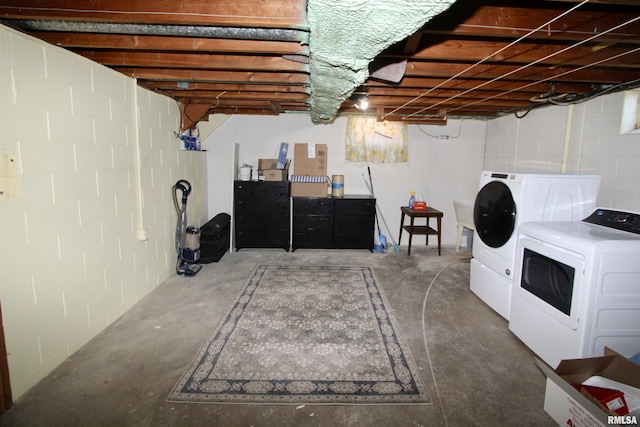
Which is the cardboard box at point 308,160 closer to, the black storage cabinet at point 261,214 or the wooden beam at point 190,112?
the black storage cabinet at point 261,214

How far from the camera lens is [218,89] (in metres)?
3.31

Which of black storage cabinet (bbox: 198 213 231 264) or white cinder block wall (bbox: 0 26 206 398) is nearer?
white cinder block wall (bbox: 0 26 206 398)

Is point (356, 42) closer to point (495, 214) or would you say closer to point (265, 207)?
point (495, 214)

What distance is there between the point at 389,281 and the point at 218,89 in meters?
2.81

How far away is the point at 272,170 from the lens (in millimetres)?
4754

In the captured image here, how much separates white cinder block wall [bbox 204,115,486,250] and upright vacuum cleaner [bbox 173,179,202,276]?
125 centimetres

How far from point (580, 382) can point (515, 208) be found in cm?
134

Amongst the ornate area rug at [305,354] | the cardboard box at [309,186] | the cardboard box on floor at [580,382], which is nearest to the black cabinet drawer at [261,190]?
the cardboard box at [309,186]

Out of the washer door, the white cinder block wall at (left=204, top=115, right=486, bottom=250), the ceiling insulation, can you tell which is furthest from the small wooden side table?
the ceiling insulation

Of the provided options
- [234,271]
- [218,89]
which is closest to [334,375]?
[234,271]

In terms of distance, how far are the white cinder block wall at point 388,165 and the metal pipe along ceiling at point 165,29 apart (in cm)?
311

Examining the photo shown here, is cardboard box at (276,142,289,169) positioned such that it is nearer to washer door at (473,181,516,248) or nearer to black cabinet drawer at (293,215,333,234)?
black cabinet drawer at (293,215,333,234)

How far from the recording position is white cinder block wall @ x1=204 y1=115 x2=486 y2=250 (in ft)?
16.6

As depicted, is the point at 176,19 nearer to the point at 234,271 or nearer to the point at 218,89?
the point at 218,89
